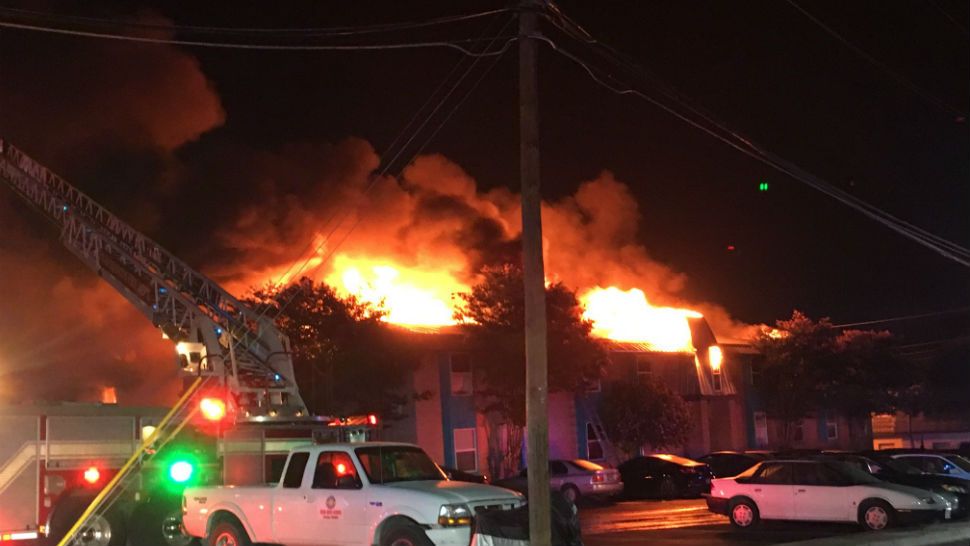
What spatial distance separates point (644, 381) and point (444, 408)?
25.6ft

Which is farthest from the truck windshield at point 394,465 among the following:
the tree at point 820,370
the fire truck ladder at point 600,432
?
the tree at point 820,370

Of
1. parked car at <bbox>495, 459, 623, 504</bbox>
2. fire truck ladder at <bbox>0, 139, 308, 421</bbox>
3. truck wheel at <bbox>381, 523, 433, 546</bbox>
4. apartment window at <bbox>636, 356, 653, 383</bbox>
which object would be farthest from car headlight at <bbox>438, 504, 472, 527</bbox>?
apartment window at <bbox>636, 356, 653, 383</bbox>

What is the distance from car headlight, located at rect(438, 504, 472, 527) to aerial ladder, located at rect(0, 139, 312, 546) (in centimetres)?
391

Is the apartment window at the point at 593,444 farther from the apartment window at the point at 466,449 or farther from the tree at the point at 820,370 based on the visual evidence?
the tree at the point at 820,370

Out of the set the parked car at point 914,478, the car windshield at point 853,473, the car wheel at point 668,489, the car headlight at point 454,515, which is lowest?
the car wheel at point 668,489

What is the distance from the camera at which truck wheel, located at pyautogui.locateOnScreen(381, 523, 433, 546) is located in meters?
10.4

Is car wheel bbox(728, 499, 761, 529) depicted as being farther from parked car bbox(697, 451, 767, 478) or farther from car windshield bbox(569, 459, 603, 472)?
parked car bbox(697, 451, 767, 478)

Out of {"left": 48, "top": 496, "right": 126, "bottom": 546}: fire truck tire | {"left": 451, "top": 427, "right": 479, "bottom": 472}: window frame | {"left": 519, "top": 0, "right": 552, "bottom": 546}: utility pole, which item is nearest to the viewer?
{"left": 519, "top": 0, "right": 552, "bottom": 546}: utility pole

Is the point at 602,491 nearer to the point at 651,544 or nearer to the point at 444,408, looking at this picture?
the point at 444,408

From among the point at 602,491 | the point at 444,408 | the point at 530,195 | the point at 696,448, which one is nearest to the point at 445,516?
the point at 530,195

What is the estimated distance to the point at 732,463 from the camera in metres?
27.0

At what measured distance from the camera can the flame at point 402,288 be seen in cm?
3303

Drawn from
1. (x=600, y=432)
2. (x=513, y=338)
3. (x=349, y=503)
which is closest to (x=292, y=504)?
(x=349, y=503)

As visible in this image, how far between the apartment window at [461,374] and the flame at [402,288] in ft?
4.08
